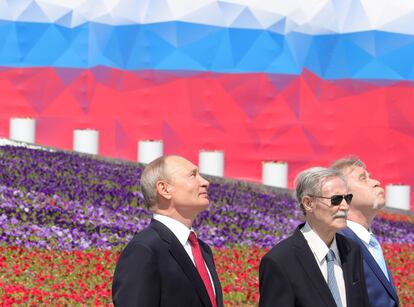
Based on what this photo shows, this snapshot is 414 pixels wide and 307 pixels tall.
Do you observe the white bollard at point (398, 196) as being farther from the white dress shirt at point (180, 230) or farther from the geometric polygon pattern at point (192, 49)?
the white dress shirt at point (180, 230)

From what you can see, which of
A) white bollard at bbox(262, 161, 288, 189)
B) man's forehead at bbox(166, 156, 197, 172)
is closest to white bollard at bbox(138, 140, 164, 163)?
white bollard at bbox(262, 161, 288, 189)

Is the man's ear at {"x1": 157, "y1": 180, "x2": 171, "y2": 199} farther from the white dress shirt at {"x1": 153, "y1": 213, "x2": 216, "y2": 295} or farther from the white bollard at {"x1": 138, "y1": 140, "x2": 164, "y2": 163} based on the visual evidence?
the white bollard at {"x1": 138, "y1": 140, "x2": 164, "y2": 163}

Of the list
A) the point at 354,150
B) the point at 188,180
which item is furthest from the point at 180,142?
the point at 188,180

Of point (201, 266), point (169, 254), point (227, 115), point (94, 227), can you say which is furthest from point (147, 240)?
point (227, 115)

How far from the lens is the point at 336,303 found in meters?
4.97

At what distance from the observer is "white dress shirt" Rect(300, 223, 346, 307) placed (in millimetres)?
5043

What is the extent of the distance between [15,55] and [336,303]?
67.9 ft

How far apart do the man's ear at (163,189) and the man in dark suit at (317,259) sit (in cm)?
65

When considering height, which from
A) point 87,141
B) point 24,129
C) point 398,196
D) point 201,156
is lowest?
point 398,196

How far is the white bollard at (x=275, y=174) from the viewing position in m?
23.0

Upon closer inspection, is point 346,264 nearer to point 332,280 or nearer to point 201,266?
point 332,280

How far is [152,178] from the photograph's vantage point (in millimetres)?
5191

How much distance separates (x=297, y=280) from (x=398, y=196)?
19.0 meters

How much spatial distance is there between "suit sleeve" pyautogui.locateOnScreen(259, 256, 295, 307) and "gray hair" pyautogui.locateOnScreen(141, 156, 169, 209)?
74 cm
